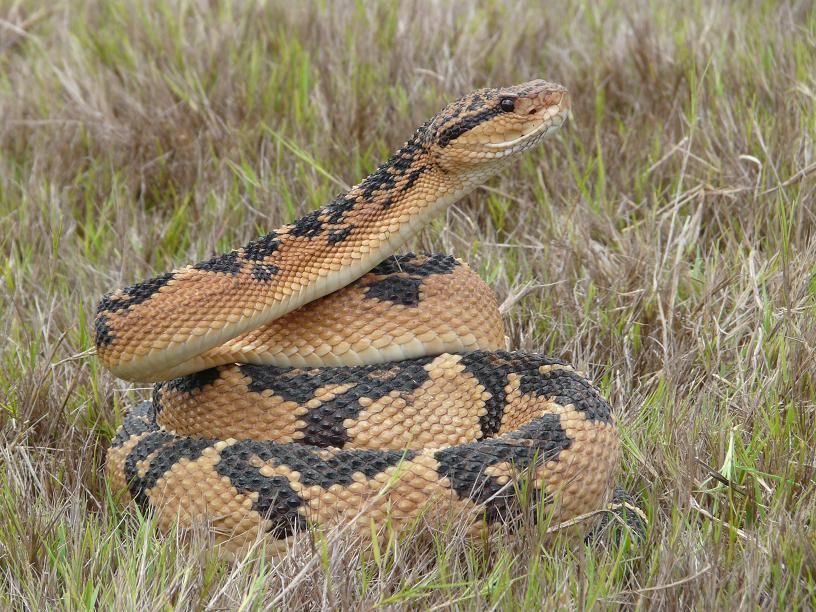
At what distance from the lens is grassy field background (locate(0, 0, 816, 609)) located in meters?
3.63

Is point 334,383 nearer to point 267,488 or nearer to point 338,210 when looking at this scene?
point 267,488

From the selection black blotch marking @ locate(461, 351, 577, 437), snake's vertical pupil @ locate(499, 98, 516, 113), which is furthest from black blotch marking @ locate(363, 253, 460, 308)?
snake's vertical pupil @ locate(499, 98, 516, 113)

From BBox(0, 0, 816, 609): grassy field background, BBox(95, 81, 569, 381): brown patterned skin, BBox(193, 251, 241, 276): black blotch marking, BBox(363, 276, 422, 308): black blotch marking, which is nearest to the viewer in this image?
BBox(0, 0, 816, 609): grassy field background

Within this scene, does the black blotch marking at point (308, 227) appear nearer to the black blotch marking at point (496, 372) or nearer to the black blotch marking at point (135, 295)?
the black blotch marking at point (135, 295)

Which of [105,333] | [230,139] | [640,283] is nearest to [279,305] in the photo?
[105,333]

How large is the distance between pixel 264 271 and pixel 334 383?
1.56 feet

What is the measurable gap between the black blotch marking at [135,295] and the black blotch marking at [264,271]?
0.29 metres

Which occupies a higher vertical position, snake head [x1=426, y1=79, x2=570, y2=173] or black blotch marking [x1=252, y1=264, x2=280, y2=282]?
snake head [x1=426, y1=79, x2=570, y2=173]

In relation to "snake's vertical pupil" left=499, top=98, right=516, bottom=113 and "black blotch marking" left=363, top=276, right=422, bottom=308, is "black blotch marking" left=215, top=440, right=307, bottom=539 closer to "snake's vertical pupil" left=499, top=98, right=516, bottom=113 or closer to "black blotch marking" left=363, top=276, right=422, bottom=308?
"black blotch marking" left=363, top=276, right=422, bottom=308

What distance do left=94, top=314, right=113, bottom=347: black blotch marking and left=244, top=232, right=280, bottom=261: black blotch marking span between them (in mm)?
550

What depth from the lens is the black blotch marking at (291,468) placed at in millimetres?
3938

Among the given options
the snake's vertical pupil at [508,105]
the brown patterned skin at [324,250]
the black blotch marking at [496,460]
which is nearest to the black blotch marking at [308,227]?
the brown patterned skin at [324,250]

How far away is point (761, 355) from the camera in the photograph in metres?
4.80

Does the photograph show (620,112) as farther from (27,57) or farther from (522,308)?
(27,57)
